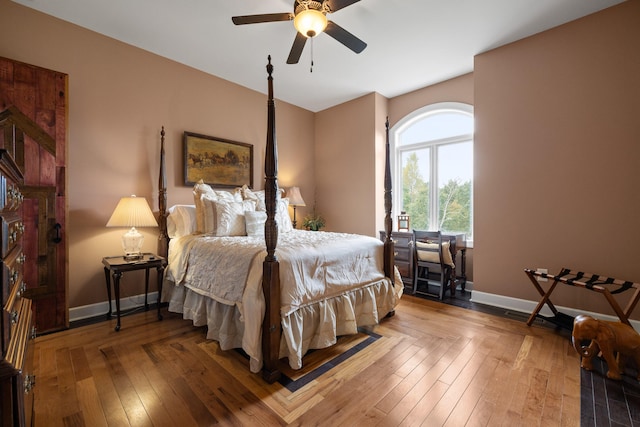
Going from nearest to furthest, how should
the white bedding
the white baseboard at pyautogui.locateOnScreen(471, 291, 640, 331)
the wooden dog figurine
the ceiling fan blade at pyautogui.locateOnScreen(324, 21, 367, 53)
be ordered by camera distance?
the wooden dog figurine → the white bedding → the ceiling fan blade at pyautogui.locateOnScreen(324, 21, 367, 53) → the white baseboard at pyautogui.locateOnScreen(471, 291, 640, 331)

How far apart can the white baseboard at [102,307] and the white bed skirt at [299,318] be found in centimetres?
55

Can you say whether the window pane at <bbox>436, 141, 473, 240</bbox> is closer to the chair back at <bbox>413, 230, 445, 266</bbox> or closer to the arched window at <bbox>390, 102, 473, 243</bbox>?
the arched window at <bbox>390, 102, 473, 243</bbox>

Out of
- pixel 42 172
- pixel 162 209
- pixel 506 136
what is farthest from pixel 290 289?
pixel 506 136

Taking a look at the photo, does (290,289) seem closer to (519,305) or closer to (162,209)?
(162,209)

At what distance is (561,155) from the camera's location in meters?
2.76

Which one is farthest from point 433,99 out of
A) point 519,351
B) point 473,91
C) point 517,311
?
point 519,351

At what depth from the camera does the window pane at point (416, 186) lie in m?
4.21

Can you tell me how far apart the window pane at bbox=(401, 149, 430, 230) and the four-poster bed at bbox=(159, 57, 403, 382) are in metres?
1.63

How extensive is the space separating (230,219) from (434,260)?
2457mm

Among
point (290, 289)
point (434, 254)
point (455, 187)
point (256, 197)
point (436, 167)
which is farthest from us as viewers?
point (436, 167)

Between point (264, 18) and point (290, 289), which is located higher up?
point (264, 18)

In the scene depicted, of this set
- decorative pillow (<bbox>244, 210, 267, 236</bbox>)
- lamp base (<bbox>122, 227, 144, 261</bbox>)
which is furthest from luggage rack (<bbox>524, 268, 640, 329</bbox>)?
lamp base (<bbox>122, 227, 144, 261</bbox>)

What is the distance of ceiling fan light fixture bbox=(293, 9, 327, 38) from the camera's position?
6.67ft

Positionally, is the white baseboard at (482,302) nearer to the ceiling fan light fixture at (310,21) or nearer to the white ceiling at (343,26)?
the white ceiling at (343,26)
